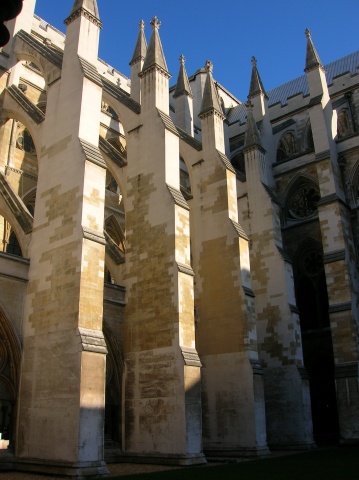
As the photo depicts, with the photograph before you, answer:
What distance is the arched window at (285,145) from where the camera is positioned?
28391 mm

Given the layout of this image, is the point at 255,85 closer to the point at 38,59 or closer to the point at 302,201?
the point at 302,201

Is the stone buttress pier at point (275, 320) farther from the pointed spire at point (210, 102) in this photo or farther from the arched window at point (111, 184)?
the arched window at point (111, 184)

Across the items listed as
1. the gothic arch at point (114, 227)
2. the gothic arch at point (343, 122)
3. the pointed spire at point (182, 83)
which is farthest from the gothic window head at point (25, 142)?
the gothic arch at point (343, 122)

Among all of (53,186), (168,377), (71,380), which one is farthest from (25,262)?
(168,377)

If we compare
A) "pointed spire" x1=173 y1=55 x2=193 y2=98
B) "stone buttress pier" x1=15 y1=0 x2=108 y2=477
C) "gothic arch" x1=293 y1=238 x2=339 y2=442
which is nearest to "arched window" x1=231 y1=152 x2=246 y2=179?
"pointed spire" x1=173 y1=55 x2=193 y2=98

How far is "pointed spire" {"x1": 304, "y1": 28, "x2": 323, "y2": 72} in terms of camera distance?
24.5 m

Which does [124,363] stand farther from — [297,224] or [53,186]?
[297,224]

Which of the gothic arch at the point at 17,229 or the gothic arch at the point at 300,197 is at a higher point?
the gothic arch at the point at 300,197

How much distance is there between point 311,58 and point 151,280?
16508mm

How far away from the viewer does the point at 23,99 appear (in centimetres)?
1611

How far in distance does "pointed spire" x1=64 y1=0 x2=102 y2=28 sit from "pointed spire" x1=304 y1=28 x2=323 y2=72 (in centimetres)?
1315

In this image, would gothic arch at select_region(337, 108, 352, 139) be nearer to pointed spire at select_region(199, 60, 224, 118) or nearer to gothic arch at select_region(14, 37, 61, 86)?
pointed spire at select_region(199, 60, 224, 118)

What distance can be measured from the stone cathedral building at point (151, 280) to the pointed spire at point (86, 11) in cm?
5

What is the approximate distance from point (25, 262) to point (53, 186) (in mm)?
2120
